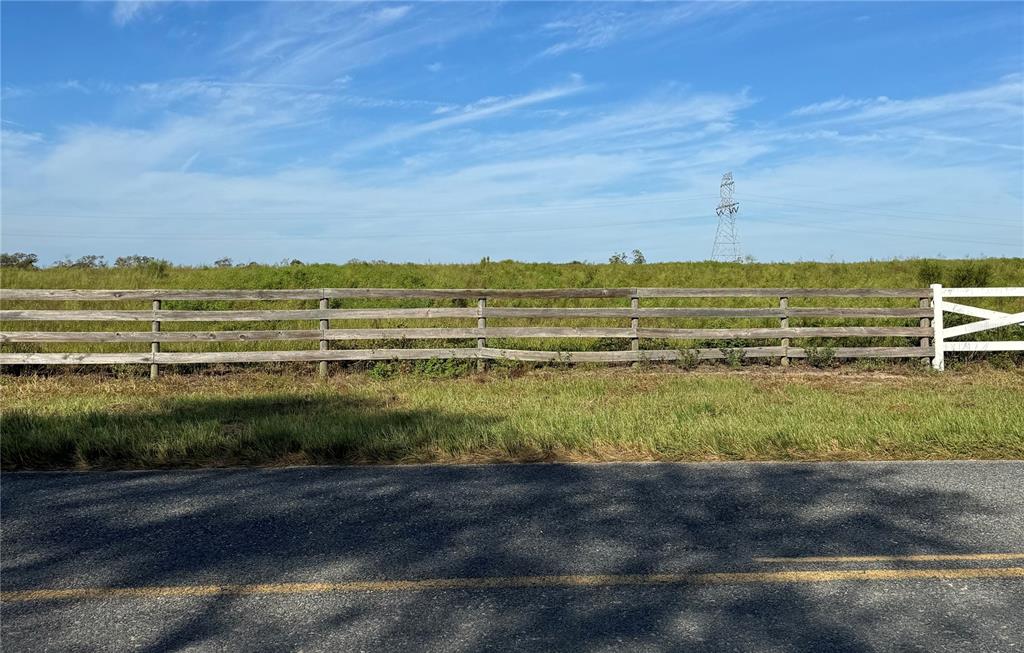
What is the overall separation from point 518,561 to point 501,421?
4.64 meters

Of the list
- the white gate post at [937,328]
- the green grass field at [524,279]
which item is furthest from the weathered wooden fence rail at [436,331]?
the green grass field at [524,279]

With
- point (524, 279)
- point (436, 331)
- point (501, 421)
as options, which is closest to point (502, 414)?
point (501, 421)

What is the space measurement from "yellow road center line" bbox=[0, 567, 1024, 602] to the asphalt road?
2cm

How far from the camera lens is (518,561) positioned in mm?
4750

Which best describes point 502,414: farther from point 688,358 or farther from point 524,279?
point 524,279

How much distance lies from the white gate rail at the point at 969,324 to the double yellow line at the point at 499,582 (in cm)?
1263

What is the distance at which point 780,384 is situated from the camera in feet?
45.0

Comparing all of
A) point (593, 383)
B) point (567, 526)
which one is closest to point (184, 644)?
point (567, 526)

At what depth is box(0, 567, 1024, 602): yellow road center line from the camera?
4.33 meters

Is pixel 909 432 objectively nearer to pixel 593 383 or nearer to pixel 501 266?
pixel 593 383

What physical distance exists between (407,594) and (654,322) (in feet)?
56.9

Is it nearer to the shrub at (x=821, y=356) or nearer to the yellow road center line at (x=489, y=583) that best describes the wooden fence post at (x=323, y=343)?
the shrub at (x=821, y=356)

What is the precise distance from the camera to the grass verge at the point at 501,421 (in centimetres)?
786

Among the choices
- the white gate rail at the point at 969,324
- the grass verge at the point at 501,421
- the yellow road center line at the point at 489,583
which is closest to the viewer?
the yellow road center line at the point at 489,583
